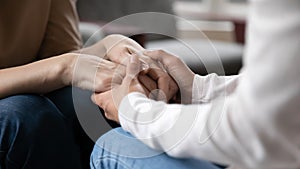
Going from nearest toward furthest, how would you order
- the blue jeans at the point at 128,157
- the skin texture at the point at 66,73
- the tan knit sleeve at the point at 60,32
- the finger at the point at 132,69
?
1. the blue jeans at the point at 128,157
2. the finger at the point at 132,69
3. the skin texture at the point at 66,73
4. the tan knit sleeve at the point at 60,32

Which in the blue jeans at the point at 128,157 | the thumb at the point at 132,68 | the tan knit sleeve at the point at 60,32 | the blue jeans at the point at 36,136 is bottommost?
the blue jeans at the point at 36,136

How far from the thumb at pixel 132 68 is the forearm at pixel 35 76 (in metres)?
0.16

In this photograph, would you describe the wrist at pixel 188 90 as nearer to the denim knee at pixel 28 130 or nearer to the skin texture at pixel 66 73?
the skin texture at pixel 66 73

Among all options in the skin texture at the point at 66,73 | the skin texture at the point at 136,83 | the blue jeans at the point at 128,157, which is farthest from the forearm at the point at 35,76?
the blue jeans at the point at 128,157

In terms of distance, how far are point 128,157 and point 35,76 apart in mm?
359

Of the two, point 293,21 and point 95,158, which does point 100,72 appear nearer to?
point 95,158

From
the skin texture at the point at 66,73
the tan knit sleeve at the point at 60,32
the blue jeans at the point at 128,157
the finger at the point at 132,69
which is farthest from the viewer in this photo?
the tan knit sleeve at the point at 60,32

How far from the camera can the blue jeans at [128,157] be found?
0.83m

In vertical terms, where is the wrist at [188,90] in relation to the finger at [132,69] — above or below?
below

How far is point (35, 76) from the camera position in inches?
43.9

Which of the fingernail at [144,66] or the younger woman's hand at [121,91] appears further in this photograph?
the fingernail at [144,66]

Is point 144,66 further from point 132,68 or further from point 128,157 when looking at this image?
point 128,157

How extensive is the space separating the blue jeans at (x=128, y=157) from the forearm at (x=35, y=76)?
239mm

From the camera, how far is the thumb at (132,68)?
971mm
